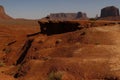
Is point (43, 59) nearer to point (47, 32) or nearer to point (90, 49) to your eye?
point (90, 49)

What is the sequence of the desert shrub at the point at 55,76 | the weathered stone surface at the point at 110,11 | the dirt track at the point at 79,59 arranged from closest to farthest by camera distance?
the desert shrub at the point at 55,76
the dirt track at the point at 79,59
the weathered stone surface at the point at 110,11

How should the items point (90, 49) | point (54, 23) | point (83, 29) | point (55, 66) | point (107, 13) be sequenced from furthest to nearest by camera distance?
point (107, 13), point (54, 23), point (83, 29), point (90, 49), point (55, 66)

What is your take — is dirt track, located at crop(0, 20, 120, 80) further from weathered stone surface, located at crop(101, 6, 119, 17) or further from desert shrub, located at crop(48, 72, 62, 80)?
weathered stone surface, located at crop(101, 6, 119, 17)

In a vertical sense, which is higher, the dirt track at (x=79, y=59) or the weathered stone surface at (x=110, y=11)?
the dirt track at (x=79, y=59)

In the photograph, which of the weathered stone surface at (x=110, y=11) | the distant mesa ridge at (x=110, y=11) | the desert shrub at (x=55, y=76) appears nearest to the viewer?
the desert shrub at (x=55, y=76)

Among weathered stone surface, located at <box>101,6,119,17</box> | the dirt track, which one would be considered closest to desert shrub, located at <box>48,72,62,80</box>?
the dirt track

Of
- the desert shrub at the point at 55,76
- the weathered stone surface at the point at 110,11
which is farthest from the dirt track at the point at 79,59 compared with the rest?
the weathered stone surface at the point at 110,11

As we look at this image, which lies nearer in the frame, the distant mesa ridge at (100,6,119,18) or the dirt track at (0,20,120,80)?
the dirt track at (0,20,120,80)

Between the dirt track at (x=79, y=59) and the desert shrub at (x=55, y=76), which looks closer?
the desert shrub at (x=55, y=76)

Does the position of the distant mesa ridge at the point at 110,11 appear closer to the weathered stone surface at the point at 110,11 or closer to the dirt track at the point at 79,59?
the weathered stone surface at the point at 110,11

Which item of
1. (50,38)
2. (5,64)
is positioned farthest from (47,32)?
(5,64)

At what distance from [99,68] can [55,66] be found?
268 centimetres

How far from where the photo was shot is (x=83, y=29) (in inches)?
929

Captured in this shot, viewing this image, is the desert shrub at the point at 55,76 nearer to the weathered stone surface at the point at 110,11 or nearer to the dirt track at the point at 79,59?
the dirt track at the point at 79,59
